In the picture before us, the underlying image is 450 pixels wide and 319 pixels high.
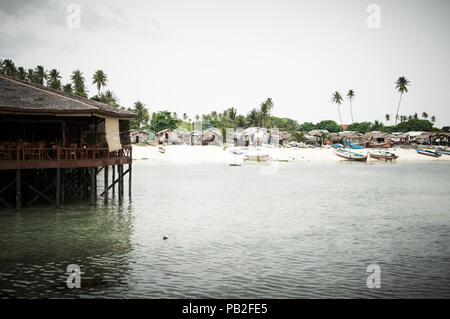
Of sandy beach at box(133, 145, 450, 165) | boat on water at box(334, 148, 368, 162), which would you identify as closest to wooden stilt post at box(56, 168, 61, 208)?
sandy beach at box(133, 145, 450, 165)

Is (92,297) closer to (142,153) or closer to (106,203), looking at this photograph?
(106,203)

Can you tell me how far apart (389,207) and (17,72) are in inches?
3499

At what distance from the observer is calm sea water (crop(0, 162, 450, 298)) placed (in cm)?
1316

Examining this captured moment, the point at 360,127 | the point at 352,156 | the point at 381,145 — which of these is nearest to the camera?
the point at 352,156

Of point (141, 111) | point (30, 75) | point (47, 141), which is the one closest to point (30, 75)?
point (30, 75)

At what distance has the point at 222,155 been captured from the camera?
307ft

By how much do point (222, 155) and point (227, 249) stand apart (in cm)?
7549

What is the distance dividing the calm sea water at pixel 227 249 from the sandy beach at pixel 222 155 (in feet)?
184

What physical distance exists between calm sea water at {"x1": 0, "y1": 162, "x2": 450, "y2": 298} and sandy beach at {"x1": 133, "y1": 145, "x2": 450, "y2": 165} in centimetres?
5620

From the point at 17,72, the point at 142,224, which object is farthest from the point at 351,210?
the point at 17,72

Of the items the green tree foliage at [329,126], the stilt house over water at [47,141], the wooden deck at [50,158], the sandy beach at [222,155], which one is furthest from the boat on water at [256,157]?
the green tree foliage at [329,126]

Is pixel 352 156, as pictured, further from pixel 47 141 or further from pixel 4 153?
pixel 4 153

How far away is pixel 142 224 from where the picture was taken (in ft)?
75.8

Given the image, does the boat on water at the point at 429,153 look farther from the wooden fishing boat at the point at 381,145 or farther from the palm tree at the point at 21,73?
the palm tree at the point at 21,73
